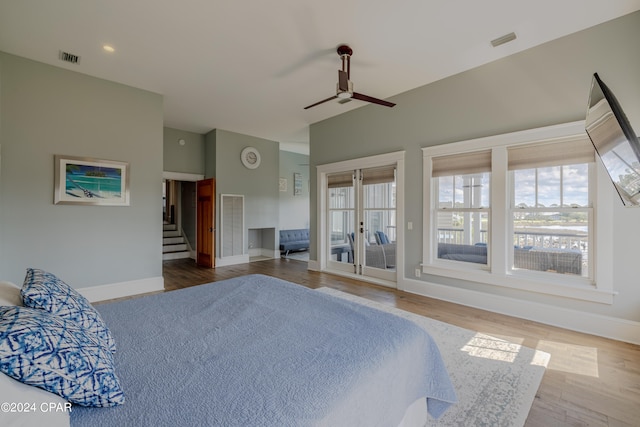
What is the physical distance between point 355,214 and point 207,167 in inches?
154

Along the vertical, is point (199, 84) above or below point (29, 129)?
above

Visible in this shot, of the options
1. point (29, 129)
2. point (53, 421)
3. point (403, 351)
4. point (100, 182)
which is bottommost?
point (403, 351)

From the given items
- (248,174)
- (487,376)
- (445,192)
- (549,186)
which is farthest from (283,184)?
(487,376)

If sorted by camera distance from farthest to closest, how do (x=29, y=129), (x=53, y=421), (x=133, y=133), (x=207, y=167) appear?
(x=207, y=167) < (x=133, y=133) < (x=29, y=129) < (x=53, y=421)

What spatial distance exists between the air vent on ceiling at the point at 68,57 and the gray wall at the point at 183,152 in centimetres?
272

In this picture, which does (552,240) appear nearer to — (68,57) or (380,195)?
(380,195)

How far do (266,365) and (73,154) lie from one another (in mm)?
4375

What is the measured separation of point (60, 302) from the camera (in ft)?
3.77

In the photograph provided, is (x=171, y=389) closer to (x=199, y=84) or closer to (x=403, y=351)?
(x=403, y=351)

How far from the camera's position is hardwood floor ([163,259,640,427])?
1.74 meters

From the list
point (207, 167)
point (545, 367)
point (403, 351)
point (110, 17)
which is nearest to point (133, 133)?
point (110, 17)

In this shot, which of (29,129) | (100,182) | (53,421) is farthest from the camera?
(100,182)

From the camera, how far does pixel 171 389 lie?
3.19 feet

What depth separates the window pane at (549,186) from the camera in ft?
10.4
